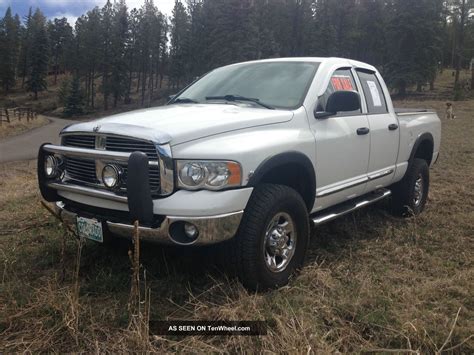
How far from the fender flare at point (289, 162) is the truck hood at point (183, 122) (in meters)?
0.31

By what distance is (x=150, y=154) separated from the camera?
3.08 meters

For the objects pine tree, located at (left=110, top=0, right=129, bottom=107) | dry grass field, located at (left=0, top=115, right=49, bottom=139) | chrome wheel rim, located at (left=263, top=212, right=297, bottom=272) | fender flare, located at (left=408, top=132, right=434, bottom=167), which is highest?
pine tree, located at (left=110, top=0, right=129, bottom=107)

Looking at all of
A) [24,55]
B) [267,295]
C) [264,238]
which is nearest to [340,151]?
[264,238]

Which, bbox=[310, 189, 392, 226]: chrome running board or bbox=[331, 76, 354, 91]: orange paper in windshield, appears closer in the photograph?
bbox=[310, 189, 392, 226]: chrome running board

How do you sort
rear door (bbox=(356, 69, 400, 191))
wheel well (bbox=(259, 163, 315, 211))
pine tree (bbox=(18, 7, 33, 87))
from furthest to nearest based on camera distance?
pine tree (bbox=(18, 7, 33, 87)) → rear door (bbox=(356, 69, 400, 191)) → wheel well (bbox=(259, 163, 315, 211))

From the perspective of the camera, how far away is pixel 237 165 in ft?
10.2

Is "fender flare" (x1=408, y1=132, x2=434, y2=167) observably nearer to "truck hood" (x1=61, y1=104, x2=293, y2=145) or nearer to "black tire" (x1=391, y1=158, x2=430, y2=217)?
"black tire" (x1=391, y1=158, x2=430, y2=217)

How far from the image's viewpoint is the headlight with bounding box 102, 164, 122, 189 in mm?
3145

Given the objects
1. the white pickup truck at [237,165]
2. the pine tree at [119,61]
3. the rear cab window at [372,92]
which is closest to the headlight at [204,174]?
the white pickup truck at [237,165]

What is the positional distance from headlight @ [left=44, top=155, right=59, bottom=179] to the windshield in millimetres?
1452

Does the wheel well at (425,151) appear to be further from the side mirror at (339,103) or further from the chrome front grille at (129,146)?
the chrome front grille at (129,146)

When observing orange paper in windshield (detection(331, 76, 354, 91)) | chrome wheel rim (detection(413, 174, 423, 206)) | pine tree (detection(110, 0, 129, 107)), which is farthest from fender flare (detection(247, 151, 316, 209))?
pine tree (detection(110, 0, 129, 107))

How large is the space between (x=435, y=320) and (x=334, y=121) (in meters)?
1.90

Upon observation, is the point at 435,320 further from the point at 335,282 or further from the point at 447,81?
the point at 447,81
